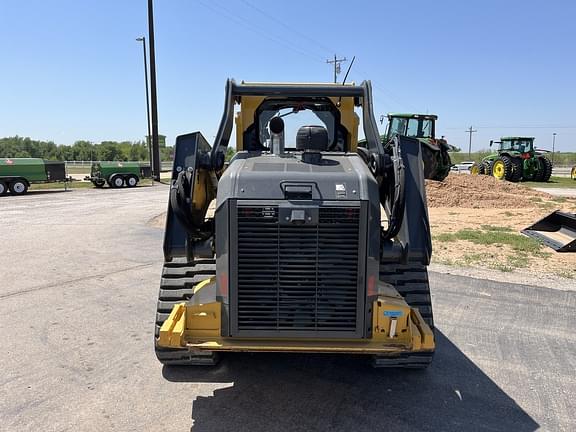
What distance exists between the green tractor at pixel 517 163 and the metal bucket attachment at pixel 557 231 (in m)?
17.9

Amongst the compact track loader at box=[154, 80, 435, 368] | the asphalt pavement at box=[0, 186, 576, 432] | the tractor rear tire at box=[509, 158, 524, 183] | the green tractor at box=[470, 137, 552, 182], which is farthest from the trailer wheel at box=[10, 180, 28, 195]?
the tractor rear tire at box=[509, 158, 524, 183]

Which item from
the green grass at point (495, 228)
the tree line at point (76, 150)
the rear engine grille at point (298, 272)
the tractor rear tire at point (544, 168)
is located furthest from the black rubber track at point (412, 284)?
the tree line at point (76, 150)

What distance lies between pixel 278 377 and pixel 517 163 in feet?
89.5

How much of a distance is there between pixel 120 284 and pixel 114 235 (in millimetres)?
4190

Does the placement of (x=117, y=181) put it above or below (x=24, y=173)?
below

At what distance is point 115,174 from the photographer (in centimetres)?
2538

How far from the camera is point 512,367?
3965 mm

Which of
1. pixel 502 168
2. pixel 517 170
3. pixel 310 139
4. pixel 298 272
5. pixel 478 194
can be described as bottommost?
pixel 478 194

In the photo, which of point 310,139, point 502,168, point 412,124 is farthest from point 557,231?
point 502,168

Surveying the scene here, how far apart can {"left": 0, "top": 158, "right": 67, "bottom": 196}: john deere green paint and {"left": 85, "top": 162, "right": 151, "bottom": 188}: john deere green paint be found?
2.35m

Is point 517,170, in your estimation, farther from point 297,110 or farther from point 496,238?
point 297,110

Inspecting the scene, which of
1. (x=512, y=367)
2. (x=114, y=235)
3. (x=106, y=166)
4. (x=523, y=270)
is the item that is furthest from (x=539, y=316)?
(x=106, y=166)

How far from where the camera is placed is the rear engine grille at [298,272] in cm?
300

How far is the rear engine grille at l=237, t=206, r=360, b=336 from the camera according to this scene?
3.00 metres
